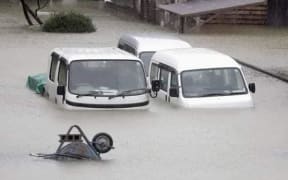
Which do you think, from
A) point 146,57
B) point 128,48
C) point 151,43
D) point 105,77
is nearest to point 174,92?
point 105,77

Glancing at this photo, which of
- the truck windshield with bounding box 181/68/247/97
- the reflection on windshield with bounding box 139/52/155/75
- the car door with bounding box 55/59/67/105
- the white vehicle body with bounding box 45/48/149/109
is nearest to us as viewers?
the white vehicle body with bounding box 45/48/149/109

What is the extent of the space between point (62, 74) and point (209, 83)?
9.93 ft

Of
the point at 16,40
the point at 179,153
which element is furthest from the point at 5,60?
the point at 179,153

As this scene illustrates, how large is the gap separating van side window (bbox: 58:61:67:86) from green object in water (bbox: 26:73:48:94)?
6.62 ft

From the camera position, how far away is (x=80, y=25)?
4184cm

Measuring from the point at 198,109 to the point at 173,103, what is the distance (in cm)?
65

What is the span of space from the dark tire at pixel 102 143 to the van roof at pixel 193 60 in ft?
19.7

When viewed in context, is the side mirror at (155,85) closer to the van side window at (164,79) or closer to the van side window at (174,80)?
the van side window at (164,79)

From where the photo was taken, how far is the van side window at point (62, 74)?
749 inches

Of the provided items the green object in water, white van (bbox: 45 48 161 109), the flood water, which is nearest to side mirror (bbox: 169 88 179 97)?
the flood water

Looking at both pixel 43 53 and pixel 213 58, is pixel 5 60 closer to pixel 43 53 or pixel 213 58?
pixel 43 53

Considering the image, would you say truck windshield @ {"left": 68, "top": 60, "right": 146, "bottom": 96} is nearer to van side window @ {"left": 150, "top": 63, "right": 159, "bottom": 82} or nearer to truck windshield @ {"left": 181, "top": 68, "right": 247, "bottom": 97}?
truck windshield @ {"left": 181, "top": 68, "right": 247, "bottom": 97}

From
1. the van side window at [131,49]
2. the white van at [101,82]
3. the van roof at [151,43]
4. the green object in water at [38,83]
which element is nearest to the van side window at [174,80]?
the white van at [101,82]

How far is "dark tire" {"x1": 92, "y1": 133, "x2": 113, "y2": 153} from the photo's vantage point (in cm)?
1371
